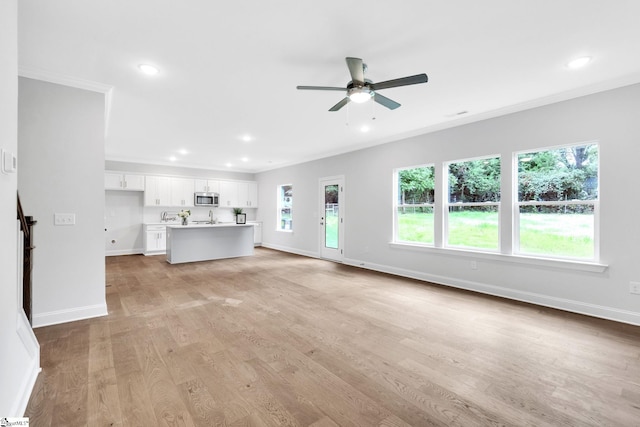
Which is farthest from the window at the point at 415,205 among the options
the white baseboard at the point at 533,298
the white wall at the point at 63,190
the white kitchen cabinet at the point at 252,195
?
the white kitchen cabinet at the point at 252,195

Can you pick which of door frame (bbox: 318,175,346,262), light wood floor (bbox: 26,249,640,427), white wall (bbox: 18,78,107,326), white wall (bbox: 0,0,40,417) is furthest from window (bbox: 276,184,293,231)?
white wall (bbox: 0,0,40,417)

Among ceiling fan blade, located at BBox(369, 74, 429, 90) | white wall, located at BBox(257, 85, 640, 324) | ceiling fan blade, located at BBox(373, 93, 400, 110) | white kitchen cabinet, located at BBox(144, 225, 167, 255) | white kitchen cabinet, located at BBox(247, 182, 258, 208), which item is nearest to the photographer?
ceiling fan blade, located at BBox(369, 74, 429, 90)

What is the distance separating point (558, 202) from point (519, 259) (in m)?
0.87

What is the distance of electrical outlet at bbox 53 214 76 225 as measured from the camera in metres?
3.05

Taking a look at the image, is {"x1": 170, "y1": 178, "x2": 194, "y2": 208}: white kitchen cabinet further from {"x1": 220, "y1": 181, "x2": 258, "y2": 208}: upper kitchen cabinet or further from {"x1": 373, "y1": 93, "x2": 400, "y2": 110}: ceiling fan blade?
{"x1": 373, "y1": 93, "x2": 400, "y2": 110}: ceiling fan blade

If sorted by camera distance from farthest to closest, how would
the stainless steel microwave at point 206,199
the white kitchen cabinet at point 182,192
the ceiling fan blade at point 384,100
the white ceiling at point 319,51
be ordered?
the stainless steel microwave at point 206,199, the white kitchen cabinet at point 182,192, the ceiling fan blade at point 384,100, the white ceiling at point 319,51

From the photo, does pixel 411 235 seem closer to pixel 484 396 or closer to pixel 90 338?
pixel 484 396

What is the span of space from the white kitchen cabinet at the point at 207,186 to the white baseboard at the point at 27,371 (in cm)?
693

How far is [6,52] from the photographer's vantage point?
1.62 m

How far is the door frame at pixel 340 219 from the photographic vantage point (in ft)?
22.1

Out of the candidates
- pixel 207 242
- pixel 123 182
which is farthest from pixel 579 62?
pixel 123 182

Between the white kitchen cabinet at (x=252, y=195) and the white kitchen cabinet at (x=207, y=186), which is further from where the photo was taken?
the white kitchen cabinet at (x=252, y=195)

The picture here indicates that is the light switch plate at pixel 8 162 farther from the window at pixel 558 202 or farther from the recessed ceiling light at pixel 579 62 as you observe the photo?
the window at pixel 558 202

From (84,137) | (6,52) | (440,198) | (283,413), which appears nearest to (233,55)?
(6,52)
